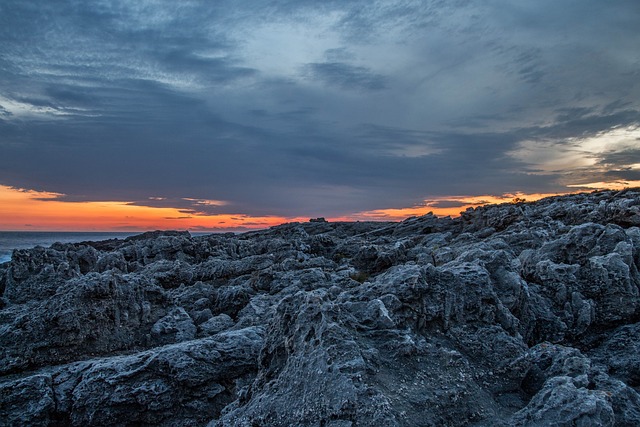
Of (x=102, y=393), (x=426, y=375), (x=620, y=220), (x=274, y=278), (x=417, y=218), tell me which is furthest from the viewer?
(x=417, y=218)

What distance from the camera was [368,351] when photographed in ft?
22.5

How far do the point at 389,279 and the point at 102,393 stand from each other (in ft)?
23.8

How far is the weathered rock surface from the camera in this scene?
6297mm

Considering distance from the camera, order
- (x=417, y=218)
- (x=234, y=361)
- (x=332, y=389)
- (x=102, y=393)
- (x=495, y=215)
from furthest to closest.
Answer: (x=417, y=218)
(x=495, y=215)
(x=234, y=361)
(x=102, y=393)
(x=332, y=389)

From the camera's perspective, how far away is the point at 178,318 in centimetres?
1545

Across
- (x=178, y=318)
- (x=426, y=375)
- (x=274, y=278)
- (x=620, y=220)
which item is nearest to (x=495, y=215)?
(x=620, y=220)

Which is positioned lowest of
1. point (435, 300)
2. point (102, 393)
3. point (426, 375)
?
point (102, 393)

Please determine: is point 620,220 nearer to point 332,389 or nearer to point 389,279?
point 389,279

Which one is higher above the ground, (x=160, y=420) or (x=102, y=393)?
(x=102, y=393)

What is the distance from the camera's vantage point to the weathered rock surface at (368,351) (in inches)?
248

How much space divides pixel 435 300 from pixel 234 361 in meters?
5.35

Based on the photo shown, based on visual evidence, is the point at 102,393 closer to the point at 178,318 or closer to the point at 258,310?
the point at 178,318

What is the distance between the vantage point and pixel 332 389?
615cm

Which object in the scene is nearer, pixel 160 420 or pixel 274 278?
pixel 160 420
